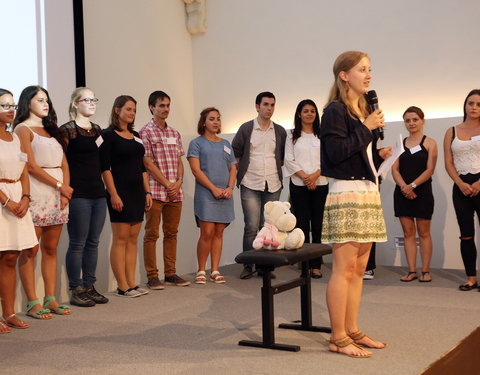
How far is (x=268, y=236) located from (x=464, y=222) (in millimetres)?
1994

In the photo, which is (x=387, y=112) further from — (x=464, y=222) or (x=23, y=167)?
(x=23, y=167)

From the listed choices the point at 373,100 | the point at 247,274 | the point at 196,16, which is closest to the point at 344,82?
the point at 373,100

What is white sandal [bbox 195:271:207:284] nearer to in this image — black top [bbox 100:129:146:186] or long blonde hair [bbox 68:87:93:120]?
black top [bbox 100:129:146:186]

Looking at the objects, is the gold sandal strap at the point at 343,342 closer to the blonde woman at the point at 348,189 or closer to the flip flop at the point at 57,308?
the blonde woman at the point at 348,189

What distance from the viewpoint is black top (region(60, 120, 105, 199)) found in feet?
13.4

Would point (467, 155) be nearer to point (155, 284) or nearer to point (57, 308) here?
point (155, 284)

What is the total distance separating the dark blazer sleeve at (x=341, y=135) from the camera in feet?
8.52

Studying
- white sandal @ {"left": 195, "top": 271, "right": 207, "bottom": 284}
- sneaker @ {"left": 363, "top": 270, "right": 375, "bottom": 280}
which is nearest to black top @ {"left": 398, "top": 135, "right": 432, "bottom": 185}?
sneaker @ {"left": 363, "top": 270, "right": 375, "bottom": 280}

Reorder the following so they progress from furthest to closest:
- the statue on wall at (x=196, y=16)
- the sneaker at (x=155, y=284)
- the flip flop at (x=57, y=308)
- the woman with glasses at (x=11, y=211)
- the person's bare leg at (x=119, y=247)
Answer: the statue on wall at (x=196, y=16) → the sneaker at (x=155, y=284) → the person's bare leg at (x=119, y=247) → the flip flop at (x=57, y=308) → the woman with glasses at (x=11, y=211)

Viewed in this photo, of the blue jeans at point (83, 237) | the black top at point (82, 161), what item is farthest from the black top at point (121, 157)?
the blue jeans at point (83, 237)

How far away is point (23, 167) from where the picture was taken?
3543mm

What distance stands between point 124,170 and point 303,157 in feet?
5.03

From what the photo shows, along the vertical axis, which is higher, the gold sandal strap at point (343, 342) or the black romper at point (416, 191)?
the black romper at point (416, 191)

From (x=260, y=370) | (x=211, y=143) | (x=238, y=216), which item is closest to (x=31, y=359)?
(x=260, y=370)
